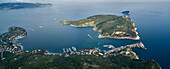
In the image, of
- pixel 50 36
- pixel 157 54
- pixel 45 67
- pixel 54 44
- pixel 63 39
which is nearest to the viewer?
pixel 45 67

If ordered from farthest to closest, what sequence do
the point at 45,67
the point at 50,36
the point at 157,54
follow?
the point at 50,36
the point at 157,54
the point at 45,67

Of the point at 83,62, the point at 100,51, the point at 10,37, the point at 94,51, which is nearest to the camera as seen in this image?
the point at 83,62

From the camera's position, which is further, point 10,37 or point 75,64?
point 10,37

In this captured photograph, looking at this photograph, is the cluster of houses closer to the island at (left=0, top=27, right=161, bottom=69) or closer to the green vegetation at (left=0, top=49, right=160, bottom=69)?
the island at (left=0, top=27, right=161, bottom=69)

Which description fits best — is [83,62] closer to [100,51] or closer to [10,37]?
[100,51]

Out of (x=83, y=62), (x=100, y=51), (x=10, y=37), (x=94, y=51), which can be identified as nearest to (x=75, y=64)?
(x=83, y=62)

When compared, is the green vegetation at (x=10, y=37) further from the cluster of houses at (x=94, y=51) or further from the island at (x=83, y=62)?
the cluster of houses at (x=94, y=51)

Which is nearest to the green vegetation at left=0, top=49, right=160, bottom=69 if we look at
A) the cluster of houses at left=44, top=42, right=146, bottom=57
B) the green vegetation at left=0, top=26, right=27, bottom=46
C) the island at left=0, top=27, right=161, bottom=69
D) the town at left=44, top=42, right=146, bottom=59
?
the island at left=0, top=27, right=161, bottom=69

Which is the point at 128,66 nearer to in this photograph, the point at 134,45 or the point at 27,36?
the point at 134,45

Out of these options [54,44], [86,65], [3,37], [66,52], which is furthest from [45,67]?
[3,37]

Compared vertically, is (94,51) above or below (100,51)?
above

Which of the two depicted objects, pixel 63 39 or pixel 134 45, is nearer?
pixel 134 45
